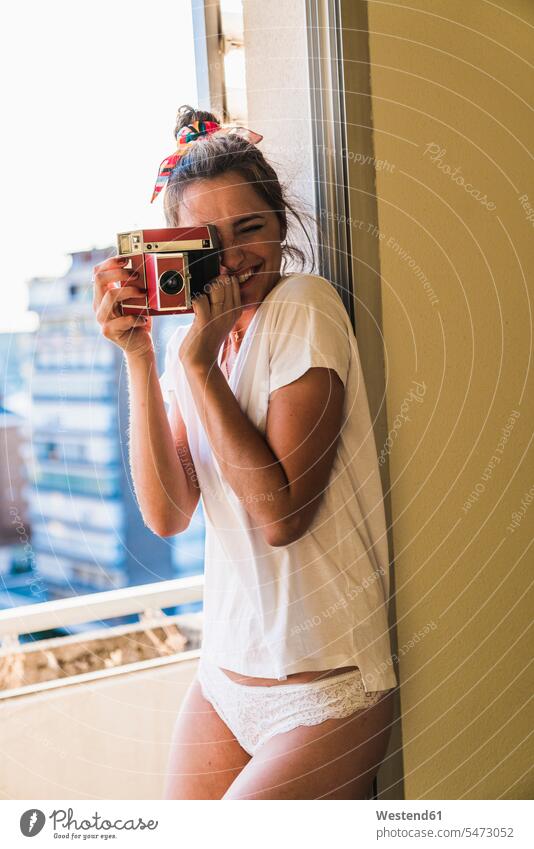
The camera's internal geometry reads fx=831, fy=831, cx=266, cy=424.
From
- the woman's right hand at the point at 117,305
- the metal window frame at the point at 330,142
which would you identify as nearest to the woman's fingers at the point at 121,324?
the woman's right hand at the point at 117,305

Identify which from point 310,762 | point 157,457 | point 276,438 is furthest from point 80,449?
point 310,762

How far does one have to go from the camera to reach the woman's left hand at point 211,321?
0.57 m

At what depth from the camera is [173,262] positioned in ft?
1.88

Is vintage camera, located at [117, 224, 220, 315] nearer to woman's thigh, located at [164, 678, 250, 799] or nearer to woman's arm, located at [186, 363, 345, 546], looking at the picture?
woman's arm, located at [186, 363, 345, 546]

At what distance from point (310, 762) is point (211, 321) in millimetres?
310

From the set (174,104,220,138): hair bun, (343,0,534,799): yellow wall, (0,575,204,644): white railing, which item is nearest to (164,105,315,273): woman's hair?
(174,104,220,138): hair bun

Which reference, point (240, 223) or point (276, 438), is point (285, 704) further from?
point (240, 223)

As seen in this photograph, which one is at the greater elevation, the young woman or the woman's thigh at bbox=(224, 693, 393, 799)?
the young woman

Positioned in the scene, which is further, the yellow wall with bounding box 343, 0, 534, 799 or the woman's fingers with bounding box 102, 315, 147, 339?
the yellow wall with bounding box 343, 0, 534, 799

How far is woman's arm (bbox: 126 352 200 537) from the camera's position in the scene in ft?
2.00

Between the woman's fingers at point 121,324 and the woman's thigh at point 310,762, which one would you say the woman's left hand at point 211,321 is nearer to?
the woman's fingers at point 121,324

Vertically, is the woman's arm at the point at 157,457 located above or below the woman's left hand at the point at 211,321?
below

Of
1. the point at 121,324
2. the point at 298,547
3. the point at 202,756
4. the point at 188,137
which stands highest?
the point at 188,137

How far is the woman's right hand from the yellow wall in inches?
8.7
